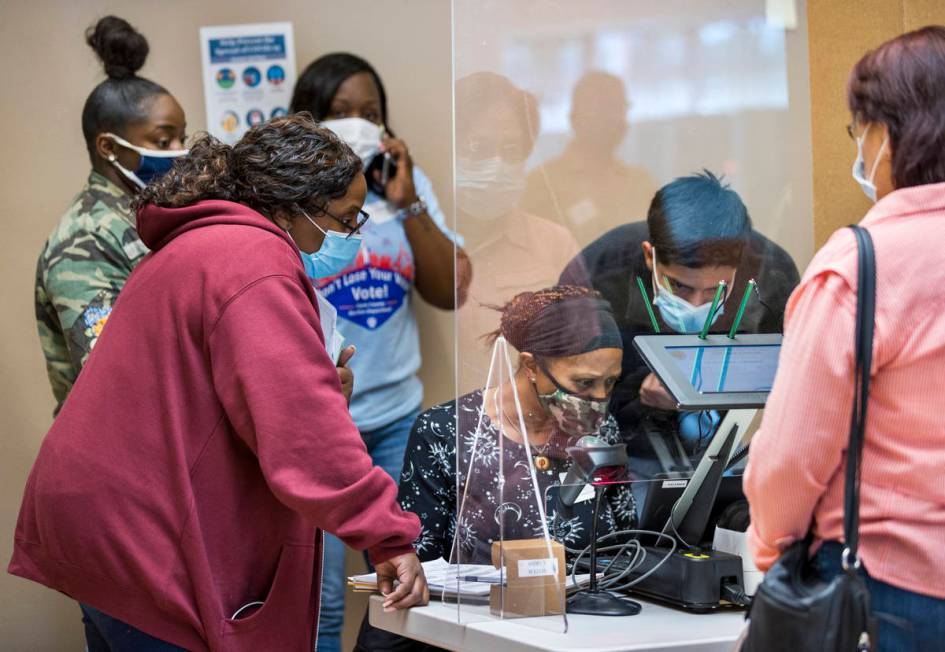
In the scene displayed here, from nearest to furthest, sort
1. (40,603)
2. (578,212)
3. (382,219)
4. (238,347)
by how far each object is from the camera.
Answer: (238,347) < (578,212) < (382,219) < (40,603)

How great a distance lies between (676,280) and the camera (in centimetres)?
217

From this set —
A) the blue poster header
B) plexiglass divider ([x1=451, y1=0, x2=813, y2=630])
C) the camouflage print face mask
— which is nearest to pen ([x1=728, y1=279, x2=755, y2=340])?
plexiglass divider ([x1=451, y1=0, x2=813, y2=630])

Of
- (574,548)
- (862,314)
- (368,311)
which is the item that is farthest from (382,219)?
(862,314)

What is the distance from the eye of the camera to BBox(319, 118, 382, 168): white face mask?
320 centimetres

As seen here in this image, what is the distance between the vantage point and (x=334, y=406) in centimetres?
174

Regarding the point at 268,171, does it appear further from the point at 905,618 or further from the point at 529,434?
the point at 905,618

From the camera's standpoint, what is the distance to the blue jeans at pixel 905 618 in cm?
136

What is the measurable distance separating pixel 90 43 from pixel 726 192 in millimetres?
1805

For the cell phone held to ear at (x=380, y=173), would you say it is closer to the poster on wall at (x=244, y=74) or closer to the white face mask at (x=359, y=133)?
the white face mask at (x=359, y=133)

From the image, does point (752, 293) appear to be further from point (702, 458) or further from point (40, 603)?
point (40, 603)

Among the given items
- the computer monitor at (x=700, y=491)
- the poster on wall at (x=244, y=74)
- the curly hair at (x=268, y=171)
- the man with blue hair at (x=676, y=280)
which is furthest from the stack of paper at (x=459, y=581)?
the poster on wall at (x=244, y=74)

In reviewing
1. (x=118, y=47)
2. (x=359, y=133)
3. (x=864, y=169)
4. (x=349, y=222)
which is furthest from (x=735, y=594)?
(x=118, y=47)

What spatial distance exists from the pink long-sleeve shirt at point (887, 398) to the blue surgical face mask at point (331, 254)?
37.5 inches

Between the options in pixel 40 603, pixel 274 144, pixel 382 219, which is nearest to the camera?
pixel 274 144
